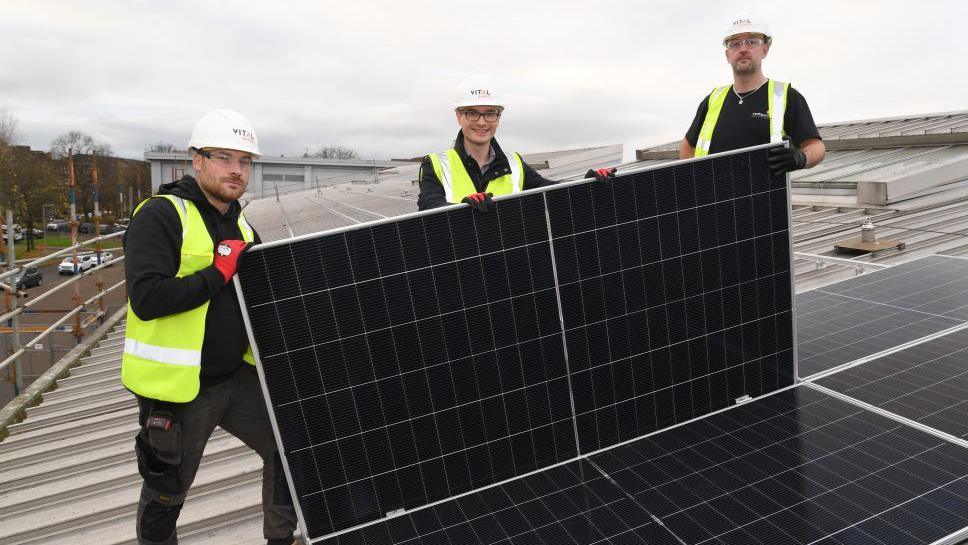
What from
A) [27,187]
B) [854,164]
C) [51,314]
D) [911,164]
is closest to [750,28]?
[911,164]

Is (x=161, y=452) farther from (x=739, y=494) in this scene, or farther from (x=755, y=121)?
(x=755, y=121)

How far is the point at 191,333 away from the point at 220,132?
3.68 ft

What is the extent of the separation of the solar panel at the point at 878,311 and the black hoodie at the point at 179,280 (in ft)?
13.4

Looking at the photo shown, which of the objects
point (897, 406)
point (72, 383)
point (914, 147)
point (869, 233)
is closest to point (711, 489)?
point (897, 406)

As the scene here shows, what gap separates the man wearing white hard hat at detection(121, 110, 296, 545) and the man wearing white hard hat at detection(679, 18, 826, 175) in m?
3.74

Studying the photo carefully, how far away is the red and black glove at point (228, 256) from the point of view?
3.25 metres

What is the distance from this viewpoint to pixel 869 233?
9.62 m

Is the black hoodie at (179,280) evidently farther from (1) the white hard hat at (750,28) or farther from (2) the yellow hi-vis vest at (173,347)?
(1) the white hard hat at (750,28)

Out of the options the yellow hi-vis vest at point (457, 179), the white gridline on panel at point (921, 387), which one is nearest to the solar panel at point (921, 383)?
the white gridline on panel at point (921, 387)

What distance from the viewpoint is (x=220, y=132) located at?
11.4 ft

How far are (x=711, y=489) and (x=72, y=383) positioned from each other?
29.2 ft

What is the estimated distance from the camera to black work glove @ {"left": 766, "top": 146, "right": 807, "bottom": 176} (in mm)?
4352

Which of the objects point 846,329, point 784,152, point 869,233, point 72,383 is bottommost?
point 72,383

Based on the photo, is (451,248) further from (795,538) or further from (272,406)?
(795,538)
